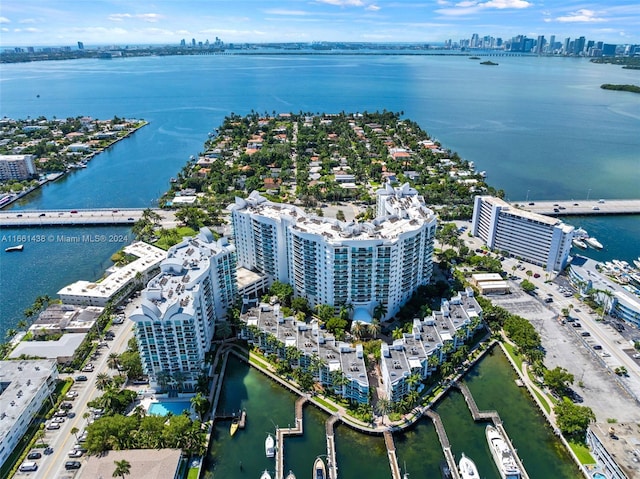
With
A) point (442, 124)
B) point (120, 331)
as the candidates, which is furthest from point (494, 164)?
point (120, 331)

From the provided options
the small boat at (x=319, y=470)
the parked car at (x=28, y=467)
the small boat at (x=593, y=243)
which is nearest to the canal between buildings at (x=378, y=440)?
the small boat at (x=319, y=470)

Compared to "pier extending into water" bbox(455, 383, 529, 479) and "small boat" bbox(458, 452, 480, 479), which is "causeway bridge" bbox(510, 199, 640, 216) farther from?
"small boat" bbox(458, 452, 480, 479)

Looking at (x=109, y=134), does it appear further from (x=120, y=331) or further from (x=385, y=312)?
(x=385, y=312)

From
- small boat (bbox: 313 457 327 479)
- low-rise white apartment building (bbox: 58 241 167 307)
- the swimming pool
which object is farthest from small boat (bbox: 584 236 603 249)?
low-rise white apartment building (bbox: 58 241 167 307)

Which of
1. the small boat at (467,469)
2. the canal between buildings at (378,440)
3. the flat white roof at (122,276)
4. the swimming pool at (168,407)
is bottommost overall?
the canal between buildings at (378,440)

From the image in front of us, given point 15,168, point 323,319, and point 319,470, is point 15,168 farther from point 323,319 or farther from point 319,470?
point 319,470

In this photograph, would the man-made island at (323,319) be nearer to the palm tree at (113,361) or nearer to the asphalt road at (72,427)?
the palm tree at (113,361)

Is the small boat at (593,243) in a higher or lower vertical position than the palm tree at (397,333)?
lower
